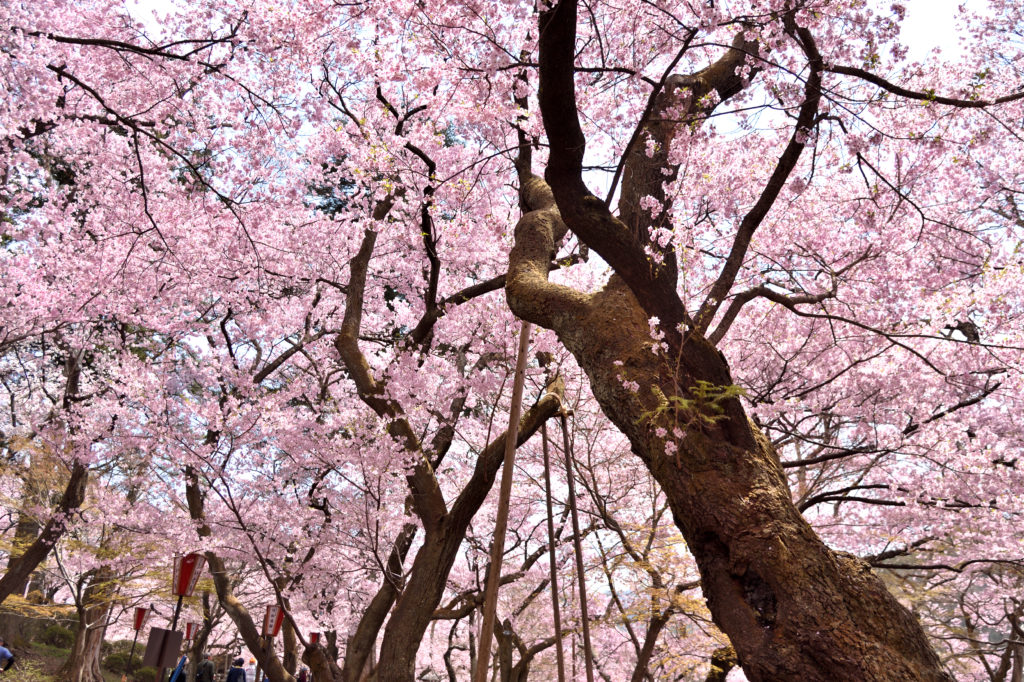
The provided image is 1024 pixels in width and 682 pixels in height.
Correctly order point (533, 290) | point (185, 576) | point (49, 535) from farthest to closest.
Answer: point (49, 535)
point (185, 576)
point (533, 290)

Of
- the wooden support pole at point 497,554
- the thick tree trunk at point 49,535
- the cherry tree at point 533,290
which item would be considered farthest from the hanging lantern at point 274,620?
the wooden support pole at point 497,554

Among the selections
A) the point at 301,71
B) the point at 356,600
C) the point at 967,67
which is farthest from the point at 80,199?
the point at 967,67

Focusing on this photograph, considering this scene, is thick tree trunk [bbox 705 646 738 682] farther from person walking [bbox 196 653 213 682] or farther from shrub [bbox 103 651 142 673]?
shrub [bbox 103 651 142 673]

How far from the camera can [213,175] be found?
27.7 feet

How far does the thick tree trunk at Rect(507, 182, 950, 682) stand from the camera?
2496mm

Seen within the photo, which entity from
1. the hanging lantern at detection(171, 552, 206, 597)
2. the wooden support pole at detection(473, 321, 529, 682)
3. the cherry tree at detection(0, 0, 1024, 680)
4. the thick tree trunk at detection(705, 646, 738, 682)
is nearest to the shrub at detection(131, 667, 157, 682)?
the cherry tree at detection(0, 0, 1024, 680)

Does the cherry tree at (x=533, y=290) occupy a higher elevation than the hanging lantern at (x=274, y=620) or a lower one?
higher

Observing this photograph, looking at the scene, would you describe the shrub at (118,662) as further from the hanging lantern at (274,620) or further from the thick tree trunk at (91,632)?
the hanging lantern at (274,620)

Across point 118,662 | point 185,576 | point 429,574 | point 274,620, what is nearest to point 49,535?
point 274,620

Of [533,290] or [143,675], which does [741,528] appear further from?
[143,675]

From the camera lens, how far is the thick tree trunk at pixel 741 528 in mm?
2496

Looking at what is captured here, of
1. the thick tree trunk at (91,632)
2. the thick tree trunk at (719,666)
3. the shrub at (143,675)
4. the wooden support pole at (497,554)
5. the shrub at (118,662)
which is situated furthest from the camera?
the shrub at (118,662)

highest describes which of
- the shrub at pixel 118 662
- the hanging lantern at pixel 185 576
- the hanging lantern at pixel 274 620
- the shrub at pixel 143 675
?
the hanging lantern at pixel 185 576

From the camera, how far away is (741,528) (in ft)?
9.14
